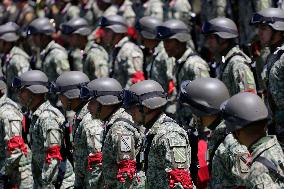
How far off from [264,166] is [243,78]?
4.42 meters

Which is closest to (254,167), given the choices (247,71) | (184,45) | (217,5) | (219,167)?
(219,167)

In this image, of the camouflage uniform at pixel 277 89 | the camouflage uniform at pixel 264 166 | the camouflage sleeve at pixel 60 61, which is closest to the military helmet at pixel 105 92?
the camouflage uniform at pixel 277 89

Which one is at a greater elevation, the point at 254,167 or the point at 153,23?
the point at 153,23

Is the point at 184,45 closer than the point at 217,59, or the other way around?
the point at 217,59

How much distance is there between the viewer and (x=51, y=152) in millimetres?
8930

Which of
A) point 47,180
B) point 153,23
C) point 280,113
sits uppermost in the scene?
point 153,23

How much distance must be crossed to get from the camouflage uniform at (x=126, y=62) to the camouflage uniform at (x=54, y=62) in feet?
2.91

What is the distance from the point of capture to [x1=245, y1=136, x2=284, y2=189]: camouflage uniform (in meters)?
5.52

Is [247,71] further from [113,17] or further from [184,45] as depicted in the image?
→ [113,17]

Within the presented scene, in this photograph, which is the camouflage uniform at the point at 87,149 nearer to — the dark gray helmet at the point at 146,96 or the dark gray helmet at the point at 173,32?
the dark gray helmet at the point at 146,96

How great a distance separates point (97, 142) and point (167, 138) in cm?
154

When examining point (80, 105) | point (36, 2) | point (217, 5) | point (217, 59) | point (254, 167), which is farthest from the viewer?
point (36, 2)

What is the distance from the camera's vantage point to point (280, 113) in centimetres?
894

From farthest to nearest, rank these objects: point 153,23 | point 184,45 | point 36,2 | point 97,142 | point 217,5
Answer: point 36,2 < point 217,5 < point 153,23 < point 184,45 < point 97,142
